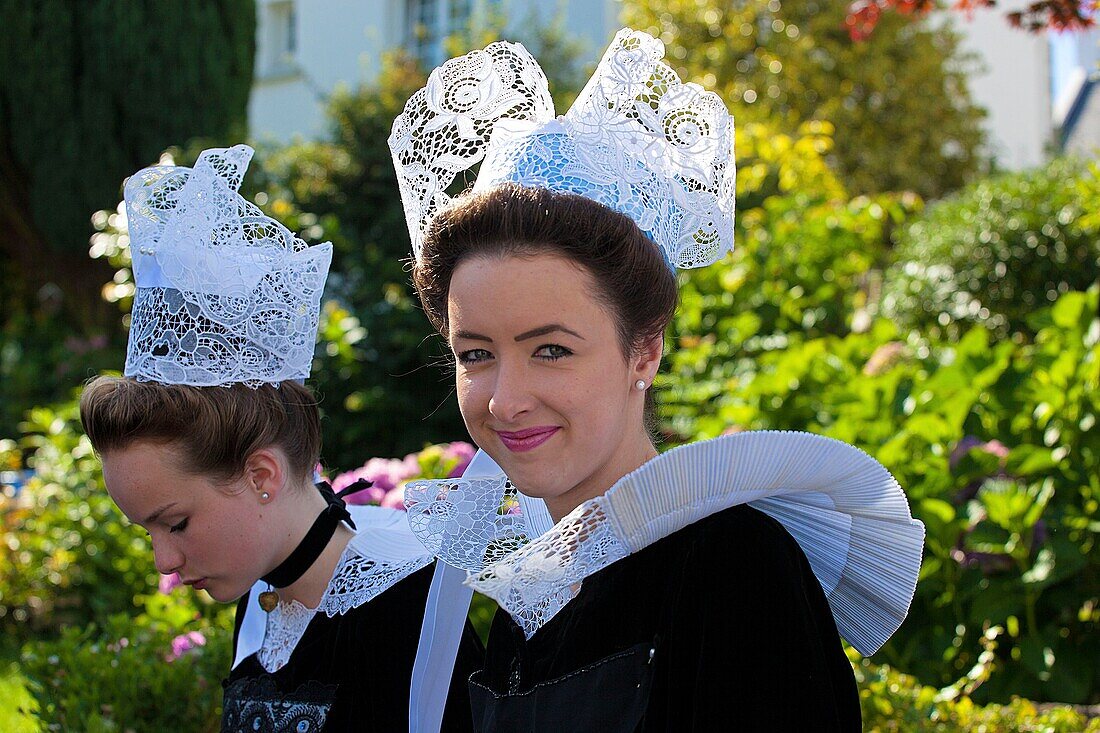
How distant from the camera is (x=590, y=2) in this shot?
1310 cm

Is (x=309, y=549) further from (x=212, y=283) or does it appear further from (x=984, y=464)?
(x=984, y=464)

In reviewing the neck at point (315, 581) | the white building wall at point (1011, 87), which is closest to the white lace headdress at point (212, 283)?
the neck at point (315, 581)

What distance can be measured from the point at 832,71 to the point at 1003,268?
6.99m

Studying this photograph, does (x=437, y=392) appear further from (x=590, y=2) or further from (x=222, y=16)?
(x=590, y=2)

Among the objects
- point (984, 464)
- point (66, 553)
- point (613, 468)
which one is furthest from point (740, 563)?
point (66, 553)

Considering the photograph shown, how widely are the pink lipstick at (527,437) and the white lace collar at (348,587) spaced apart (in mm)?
638

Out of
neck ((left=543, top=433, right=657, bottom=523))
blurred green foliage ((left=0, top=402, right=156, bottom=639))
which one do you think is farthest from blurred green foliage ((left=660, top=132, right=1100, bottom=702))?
blurred green foliage ((left=0, top=402, right=156, bottom=639))

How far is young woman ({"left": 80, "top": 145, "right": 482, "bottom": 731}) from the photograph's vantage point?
2.01m

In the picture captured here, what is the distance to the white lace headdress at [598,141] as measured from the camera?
60.9 inches

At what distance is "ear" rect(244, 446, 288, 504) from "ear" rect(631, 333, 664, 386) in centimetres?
85

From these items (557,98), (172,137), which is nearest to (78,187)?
(172,137)

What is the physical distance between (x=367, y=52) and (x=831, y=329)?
420 inches

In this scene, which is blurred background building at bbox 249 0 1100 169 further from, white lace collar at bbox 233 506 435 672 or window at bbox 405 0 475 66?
white lace collar at bbox 233 506 435 672

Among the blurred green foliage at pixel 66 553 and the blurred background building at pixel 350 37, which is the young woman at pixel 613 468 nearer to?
the blurred green foliage at pixel 66 553
